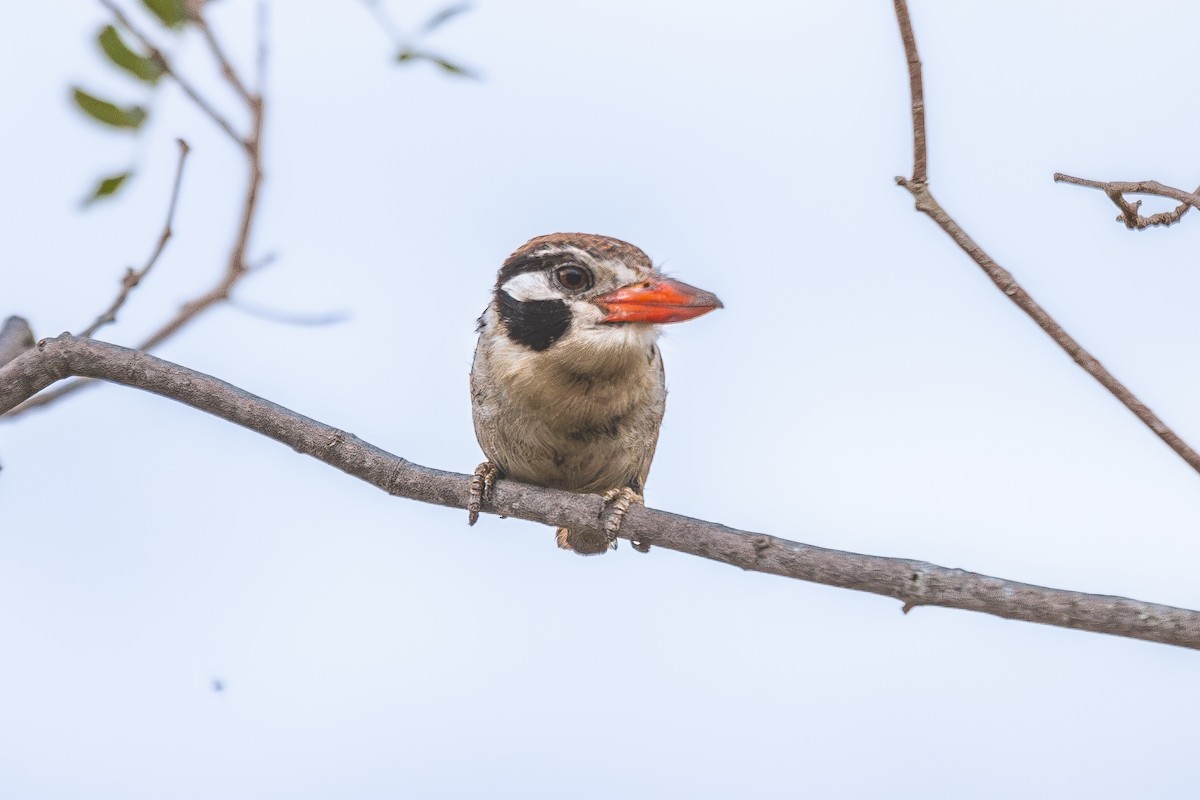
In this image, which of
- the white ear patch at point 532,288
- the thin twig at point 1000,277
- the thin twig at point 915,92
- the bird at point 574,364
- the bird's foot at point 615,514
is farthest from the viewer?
the white ear patch at point 532,288

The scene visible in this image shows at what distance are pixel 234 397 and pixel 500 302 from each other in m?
1.04

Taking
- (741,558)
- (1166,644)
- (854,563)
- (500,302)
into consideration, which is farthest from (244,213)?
(1166,644)

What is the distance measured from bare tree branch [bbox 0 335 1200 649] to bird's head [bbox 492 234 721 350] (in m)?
0.45

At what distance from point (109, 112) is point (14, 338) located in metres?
0.58

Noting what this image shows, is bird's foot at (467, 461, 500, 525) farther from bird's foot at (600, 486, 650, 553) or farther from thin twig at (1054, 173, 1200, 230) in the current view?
thin twig at (1054, 173, 1200, 230)

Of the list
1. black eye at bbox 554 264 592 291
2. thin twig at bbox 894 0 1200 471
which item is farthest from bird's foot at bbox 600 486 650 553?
thin twig at bbox 894 0 1200 471

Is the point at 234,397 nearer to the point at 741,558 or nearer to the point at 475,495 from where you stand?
the point at 475,495

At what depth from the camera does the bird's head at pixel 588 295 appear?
372 cm

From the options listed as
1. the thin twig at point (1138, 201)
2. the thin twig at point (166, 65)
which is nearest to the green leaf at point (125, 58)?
the thin twig at point (166, 65)

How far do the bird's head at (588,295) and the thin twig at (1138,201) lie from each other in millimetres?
1156

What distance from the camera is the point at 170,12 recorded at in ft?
10.9

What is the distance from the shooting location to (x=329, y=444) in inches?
132

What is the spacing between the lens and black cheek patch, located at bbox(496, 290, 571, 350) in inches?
152

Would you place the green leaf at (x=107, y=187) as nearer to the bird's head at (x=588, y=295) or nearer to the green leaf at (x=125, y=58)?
the green leaf at (x=125, y=58)
